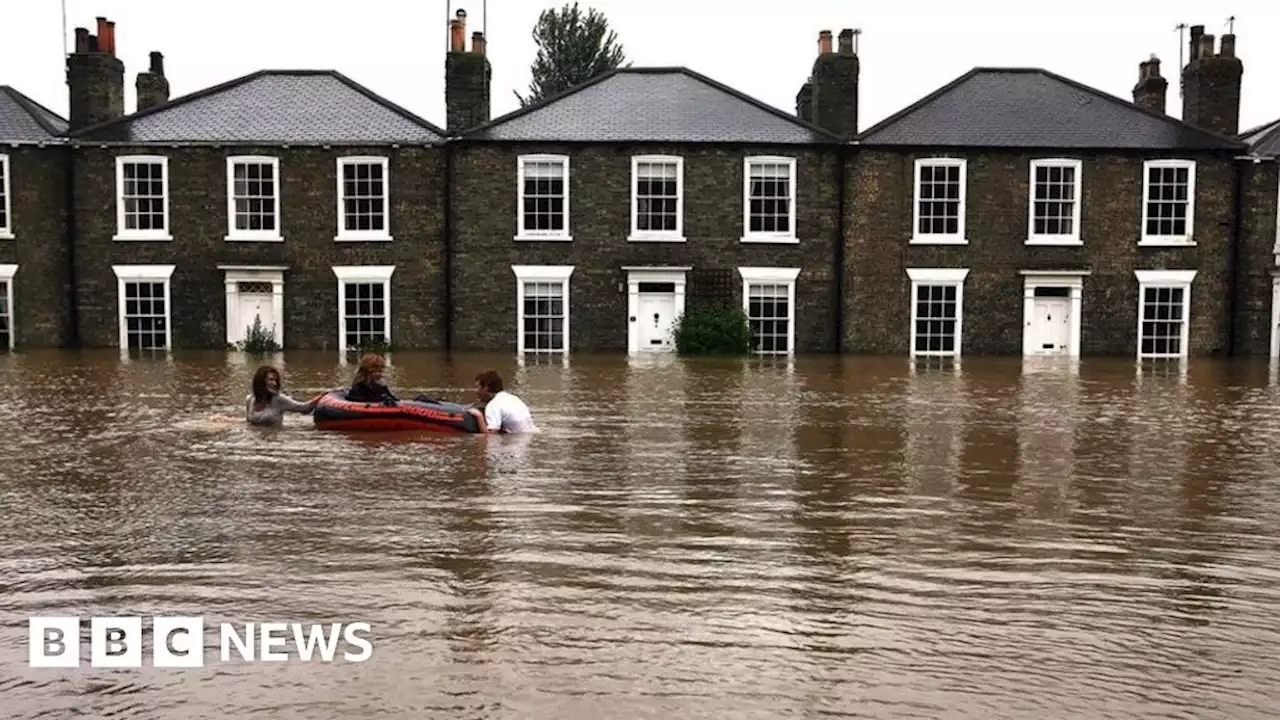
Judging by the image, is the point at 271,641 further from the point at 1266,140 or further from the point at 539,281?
the point at 1266,140

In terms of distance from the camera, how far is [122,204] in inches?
1117

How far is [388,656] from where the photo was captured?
5.54 meters

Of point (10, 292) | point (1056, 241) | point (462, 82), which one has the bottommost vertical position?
point (10, 292)

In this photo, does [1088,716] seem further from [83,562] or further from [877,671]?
[83,562]

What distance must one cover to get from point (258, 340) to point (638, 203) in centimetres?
984

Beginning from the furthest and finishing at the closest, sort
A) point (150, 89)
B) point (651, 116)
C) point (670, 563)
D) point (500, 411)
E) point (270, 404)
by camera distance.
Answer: point (150, 89) → point (651, 116) → point (270, 404) → point (500, 411) → point (670, 563)

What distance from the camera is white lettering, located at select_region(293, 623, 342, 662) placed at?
5574 millimetres

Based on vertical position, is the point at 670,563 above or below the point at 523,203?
below

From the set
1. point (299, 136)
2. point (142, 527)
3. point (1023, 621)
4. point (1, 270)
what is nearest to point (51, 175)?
point (1, 270)

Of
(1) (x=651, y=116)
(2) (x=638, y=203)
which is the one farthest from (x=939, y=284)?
(1) (x=651, y=116)

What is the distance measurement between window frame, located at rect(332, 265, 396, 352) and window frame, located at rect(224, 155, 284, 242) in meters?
1.77

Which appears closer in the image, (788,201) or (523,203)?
(523,203)

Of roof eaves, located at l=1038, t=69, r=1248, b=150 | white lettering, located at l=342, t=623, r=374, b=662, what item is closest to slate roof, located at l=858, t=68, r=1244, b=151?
roof eaves, located at l=1038, t=69, r=1248, b=150

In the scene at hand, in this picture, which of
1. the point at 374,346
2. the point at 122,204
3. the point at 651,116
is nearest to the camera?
the point at 374,346
